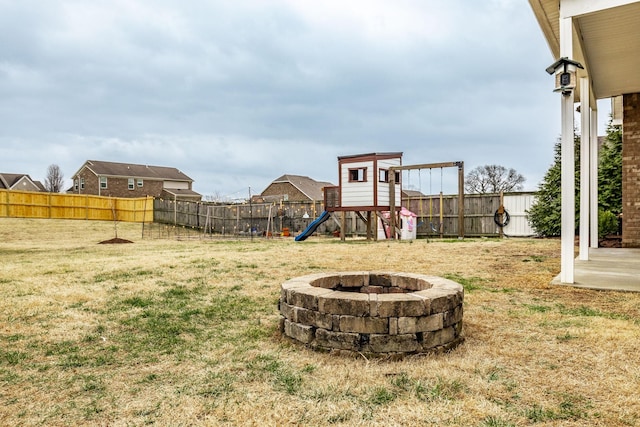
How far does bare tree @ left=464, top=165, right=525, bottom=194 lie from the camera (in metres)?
40.2

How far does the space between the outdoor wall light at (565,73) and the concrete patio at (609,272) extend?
2.83 m

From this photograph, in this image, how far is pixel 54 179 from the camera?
5812cm

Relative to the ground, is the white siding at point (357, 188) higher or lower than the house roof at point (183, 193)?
lower

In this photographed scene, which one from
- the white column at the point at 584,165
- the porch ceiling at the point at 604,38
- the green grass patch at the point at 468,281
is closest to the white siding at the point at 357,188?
the porch ceiling at the point at 604,38

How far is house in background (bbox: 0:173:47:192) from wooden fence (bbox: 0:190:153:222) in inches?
953

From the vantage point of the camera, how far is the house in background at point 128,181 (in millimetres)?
40000

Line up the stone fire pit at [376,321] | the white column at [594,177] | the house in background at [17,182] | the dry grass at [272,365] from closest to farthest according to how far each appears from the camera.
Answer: the dry grass at [272,365] < the stone fire pit at [376,321] < the white column at [594,177] < the house in background at [17,182]

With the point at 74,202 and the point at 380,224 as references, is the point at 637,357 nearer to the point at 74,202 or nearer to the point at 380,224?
the point at 380,224

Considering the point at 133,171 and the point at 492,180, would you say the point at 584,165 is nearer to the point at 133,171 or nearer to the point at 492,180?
the point at 492,180

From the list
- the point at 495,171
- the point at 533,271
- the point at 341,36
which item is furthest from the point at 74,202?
the point at 495,171

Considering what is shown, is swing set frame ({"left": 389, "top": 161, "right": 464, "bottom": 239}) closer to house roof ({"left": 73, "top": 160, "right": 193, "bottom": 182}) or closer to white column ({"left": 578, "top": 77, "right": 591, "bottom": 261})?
white column ({"left": 578, "top": 77, "right": 591, "bottom": 261})

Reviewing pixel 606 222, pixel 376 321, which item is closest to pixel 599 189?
pixel 606 222

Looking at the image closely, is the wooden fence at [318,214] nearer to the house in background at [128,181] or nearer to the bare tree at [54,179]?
the house in background at [128,181]

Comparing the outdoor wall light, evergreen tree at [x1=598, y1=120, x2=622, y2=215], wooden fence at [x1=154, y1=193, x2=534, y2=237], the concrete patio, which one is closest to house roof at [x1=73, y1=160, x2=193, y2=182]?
wooden fence at [x1=154, y1=193, x2=534, y2=237]
